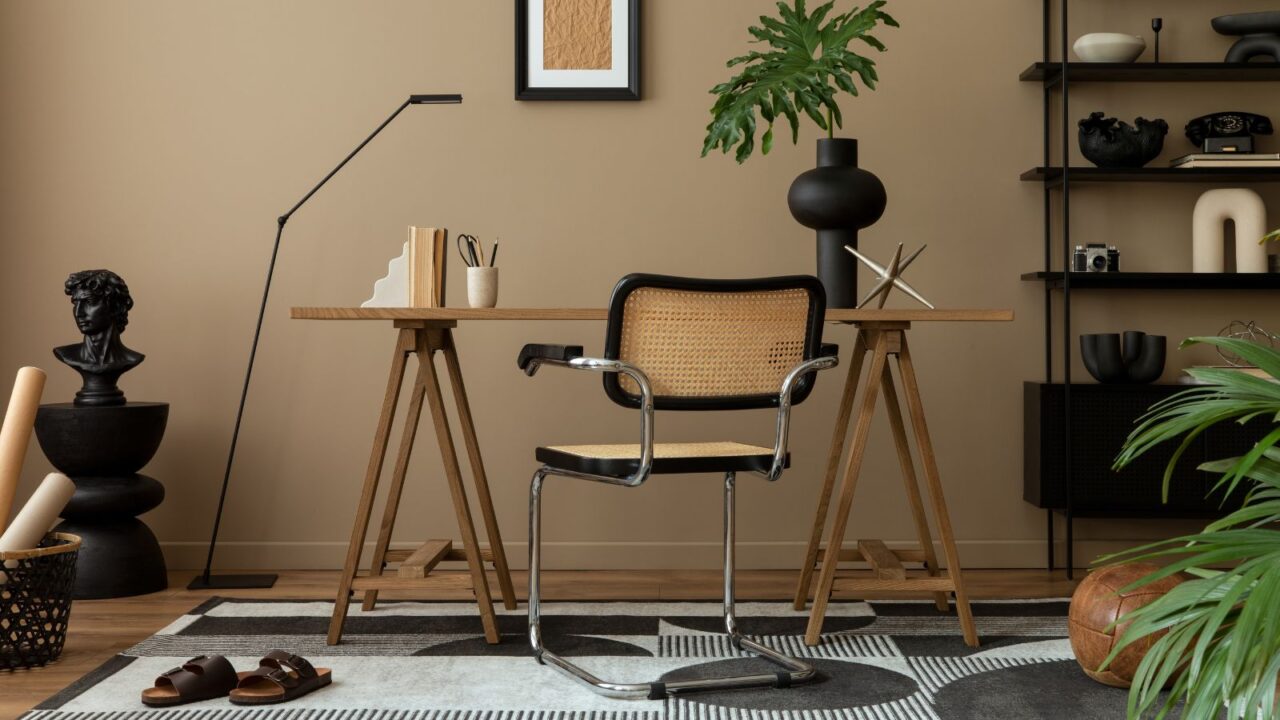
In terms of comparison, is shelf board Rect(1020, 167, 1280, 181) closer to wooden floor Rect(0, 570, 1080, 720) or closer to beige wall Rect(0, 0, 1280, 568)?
beige wall Rect(0, 0, 1280, 568)

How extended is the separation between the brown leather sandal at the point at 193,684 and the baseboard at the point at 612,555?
1.39 metres

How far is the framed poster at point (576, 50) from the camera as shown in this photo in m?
3.63

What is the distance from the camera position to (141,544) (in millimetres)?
3285

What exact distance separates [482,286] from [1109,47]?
2113 millimetres

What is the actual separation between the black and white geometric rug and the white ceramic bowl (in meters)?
1.69

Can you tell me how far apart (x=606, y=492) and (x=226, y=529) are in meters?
1.23

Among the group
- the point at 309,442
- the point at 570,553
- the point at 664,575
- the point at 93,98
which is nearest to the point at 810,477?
the point at 664,575

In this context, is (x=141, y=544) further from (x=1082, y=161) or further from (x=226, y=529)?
(x=1082, y=161)

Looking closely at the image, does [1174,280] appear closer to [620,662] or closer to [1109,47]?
[1109,47]

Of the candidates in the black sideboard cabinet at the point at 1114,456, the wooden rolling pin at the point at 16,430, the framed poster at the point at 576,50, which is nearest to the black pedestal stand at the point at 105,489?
the wooden rolling pin at the point at 16,430

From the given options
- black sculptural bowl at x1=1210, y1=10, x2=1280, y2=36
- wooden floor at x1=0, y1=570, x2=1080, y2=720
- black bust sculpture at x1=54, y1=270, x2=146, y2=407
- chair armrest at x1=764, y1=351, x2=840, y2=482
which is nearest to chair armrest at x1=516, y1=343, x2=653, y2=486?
chair armrest at x1=764, y1=351, x2=840, y2=482

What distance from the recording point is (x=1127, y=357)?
11.4ft

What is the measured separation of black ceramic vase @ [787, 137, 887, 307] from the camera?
292 cm

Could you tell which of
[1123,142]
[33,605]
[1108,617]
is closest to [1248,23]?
[1123,142]
